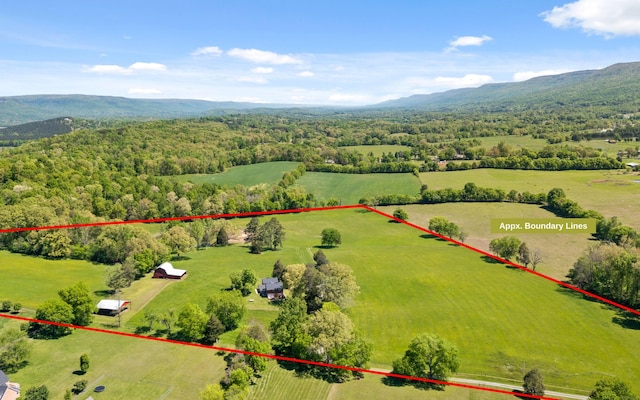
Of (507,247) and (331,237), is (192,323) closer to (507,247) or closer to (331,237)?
(331,237)

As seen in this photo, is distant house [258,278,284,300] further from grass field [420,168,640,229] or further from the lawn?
grass field [420,168,640,229]

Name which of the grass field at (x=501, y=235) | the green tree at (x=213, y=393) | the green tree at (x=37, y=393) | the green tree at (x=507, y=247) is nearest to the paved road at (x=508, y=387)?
the green tree at (x=213, y=393)

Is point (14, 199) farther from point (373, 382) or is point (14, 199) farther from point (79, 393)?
point (373, 382)

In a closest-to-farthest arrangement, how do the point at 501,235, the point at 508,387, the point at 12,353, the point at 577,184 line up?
the point at 508,387 < the point at 12,353 < the point at 501,235 < the point at 577,184

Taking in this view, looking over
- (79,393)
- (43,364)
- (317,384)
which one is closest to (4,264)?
(43,364)

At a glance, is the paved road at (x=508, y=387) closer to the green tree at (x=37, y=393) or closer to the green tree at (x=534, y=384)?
the green tree at (x=534, y=384)

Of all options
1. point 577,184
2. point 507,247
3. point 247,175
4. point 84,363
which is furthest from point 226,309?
point 577,184

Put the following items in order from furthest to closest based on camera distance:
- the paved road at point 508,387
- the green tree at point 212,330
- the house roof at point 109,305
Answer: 1. the house roof at point 109,305
2. the green tree at point 212,330
3. the paved road at point 508,387
